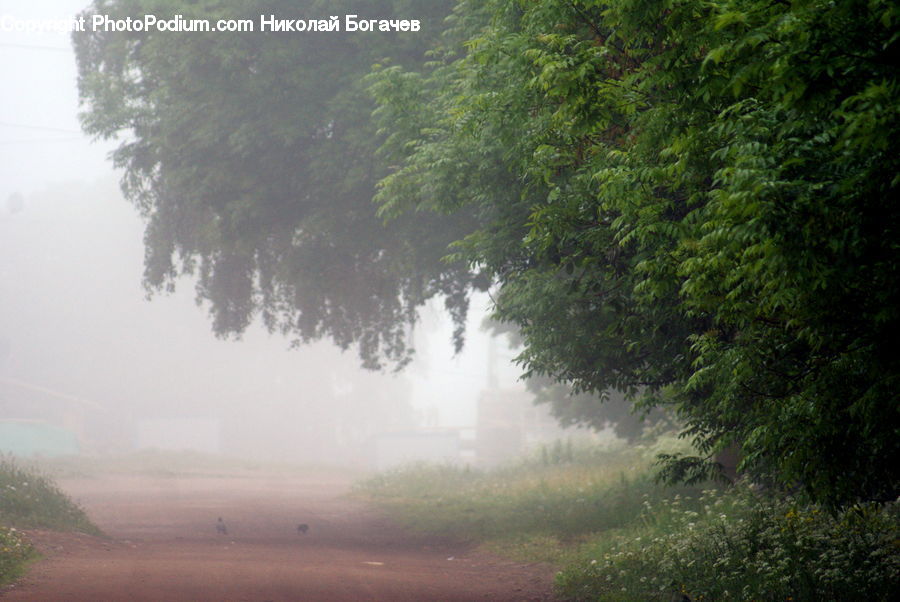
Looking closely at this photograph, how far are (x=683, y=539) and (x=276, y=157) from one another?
40.1 ft

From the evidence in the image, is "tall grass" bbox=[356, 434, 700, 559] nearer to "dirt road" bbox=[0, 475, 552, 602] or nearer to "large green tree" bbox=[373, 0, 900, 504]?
"dirt road" bbox=[0, 475, 552, 602]

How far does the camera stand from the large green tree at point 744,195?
4473 millimetres

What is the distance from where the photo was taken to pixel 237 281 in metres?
21.4

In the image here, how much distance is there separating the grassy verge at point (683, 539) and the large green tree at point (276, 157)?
5.06 m

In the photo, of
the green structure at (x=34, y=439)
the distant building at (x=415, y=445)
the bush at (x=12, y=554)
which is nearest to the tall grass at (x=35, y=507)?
the bush at (x=12, y=554)

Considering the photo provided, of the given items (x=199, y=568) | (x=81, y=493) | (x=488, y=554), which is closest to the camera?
(x=199, y=568)

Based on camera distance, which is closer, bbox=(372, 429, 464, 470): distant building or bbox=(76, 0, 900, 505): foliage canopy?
bbox=(76, 0, 900, 505): foliage canopy

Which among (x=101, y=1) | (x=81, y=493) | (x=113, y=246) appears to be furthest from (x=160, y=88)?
(x=113, y=246)

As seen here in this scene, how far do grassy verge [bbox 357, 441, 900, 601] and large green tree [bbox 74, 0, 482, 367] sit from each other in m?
5.06

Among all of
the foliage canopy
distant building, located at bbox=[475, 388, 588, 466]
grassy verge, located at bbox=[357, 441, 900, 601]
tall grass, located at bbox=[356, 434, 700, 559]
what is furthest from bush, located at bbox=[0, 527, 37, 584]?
distant building, located at bbox=[475, 388, 588, 466]

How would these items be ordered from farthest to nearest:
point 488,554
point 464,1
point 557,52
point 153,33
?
point 153,33 → point 488,554 → point 464,1 → point 557,52

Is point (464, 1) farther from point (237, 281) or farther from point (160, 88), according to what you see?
point (237, 281)

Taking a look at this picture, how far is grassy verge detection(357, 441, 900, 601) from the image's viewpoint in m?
7.09

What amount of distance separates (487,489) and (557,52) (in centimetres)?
1870
